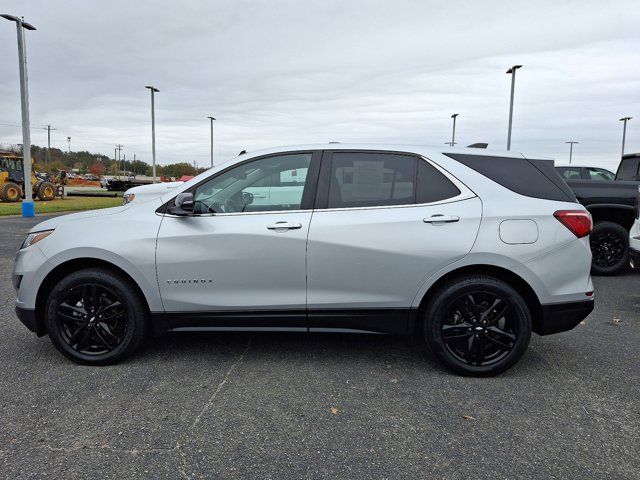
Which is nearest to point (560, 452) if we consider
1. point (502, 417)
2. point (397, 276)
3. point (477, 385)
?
point (502, 417)

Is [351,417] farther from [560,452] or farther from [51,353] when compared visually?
[51,353]

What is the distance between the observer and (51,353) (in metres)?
4.11

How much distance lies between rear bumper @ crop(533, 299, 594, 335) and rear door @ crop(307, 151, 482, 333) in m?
0.78

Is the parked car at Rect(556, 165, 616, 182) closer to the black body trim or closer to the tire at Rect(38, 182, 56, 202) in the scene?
the black body trim

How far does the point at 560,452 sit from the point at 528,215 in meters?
1.61

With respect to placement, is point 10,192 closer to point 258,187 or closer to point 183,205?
point 183,205

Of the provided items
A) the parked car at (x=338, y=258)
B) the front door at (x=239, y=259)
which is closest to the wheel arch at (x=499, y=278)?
the parked car at (x=338, y=258)

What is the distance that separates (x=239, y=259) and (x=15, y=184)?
2676 centimetres

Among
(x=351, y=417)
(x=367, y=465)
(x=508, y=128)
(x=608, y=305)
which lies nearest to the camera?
(x=367, y=465)

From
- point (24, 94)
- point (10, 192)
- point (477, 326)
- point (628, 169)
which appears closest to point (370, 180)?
point (477, 326)

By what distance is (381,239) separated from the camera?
11.7ft

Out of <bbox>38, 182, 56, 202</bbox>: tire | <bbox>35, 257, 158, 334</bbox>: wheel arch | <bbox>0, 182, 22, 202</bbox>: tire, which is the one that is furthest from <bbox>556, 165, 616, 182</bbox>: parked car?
<bbox>38, 182, 56, 202</bbox>: tire

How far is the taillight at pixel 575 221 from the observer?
3.57 meters

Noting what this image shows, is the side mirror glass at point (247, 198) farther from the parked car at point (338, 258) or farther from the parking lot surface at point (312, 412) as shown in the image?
the parking lot surface at point (312, 412)
